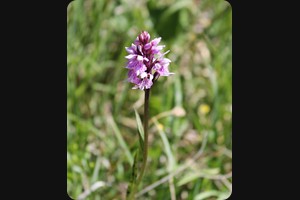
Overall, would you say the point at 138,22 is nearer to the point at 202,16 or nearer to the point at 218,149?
the point at 202,16

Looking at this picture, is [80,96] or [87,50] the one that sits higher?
[87,50]

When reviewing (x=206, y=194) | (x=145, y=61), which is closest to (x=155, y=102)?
(x=206, y=194)

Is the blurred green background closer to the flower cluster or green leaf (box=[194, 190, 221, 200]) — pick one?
green leaf (box=[194, 190, 221, 200])

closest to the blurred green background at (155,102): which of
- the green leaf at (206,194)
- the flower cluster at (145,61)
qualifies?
the green leaf at (206,194)

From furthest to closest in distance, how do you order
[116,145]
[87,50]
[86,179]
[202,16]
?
[202,16] → [87,50] → [116,145] → [86,179]

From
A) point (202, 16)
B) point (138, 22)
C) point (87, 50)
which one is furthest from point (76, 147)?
point (202, 16)

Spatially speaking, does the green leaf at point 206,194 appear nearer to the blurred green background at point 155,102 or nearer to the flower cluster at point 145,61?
the blurred green background at point 155,102
